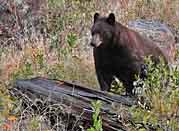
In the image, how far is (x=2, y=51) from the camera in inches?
338

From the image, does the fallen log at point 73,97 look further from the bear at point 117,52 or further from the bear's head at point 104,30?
the bear's head at point 104,30

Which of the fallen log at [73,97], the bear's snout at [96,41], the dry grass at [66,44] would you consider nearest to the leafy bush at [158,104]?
the fallen log at [73,97]

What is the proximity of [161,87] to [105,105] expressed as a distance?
0.56 meters

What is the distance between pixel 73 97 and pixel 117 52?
2.13m

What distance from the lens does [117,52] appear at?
768cm

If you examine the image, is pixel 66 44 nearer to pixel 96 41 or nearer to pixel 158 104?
pixel 96 41

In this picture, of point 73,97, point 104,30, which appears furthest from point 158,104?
point 104,30

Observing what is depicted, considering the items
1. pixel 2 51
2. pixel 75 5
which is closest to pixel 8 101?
pixel 2 51

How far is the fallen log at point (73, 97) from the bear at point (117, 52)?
1.59 meters

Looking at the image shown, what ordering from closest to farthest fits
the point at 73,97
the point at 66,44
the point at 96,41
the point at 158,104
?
the point at 158,104, the point at 73,97, the point at 96,41, the point at 66,44

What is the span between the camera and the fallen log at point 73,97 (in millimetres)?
5254

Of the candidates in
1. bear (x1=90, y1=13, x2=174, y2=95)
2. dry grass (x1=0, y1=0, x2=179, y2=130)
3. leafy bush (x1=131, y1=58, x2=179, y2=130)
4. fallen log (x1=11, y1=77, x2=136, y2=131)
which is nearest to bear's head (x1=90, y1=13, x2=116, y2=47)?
bear (x1=90, y1=13, x2=174, y2=95)

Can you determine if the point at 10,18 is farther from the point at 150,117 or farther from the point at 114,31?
the point at 150,117

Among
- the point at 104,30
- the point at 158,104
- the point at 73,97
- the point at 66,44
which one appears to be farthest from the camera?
the point at 66,44
